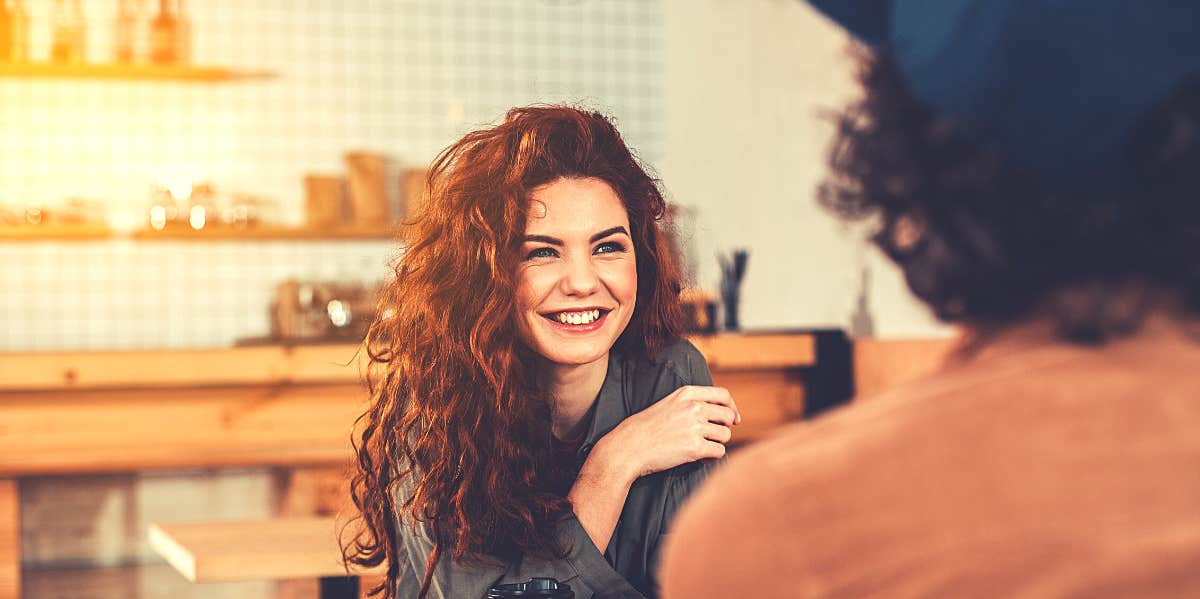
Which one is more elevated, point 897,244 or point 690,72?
point 690,72

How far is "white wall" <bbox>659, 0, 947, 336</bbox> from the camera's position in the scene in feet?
10.7

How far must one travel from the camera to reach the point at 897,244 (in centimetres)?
63

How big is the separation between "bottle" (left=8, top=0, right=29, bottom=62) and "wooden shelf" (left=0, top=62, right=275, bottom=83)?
2.1 inches

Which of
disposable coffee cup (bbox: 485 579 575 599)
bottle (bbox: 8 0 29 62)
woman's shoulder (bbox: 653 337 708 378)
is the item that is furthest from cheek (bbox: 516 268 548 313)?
bottle (bbox: 8 0 29 62)

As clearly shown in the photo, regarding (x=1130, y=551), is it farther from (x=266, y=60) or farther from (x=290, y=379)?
(x=266, y=60)

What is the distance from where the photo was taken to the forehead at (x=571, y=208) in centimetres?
142

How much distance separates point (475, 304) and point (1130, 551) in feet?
3.40

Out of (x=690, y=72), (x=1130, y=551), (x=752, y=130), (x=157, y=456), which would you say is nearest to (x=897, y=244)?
(x=1130, y=551)

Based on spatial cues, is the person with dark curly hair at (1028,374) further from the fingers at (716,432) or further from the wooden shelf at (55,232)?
the wooden shelf at (55,232)

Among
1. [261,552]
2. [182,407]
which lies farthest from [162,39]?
[261,552]

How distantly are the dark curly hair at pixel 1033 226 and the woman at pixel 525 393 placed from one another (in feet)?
2.65

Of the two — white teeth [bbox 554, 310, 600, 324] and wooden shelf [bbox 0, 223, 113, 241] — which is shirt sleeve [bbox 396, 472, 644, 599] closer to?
white teeth [bbox 554, 310, 600, 324]

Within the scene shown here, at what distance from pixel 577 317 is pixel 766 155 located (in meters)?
2.54

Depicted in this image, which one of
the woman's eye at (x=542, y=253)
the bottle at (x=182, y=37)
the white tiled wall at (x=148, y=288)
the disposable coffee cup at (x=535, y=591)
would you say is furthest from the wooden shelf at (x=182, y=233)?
the disposable coffee cup at (x=535, y=591)
